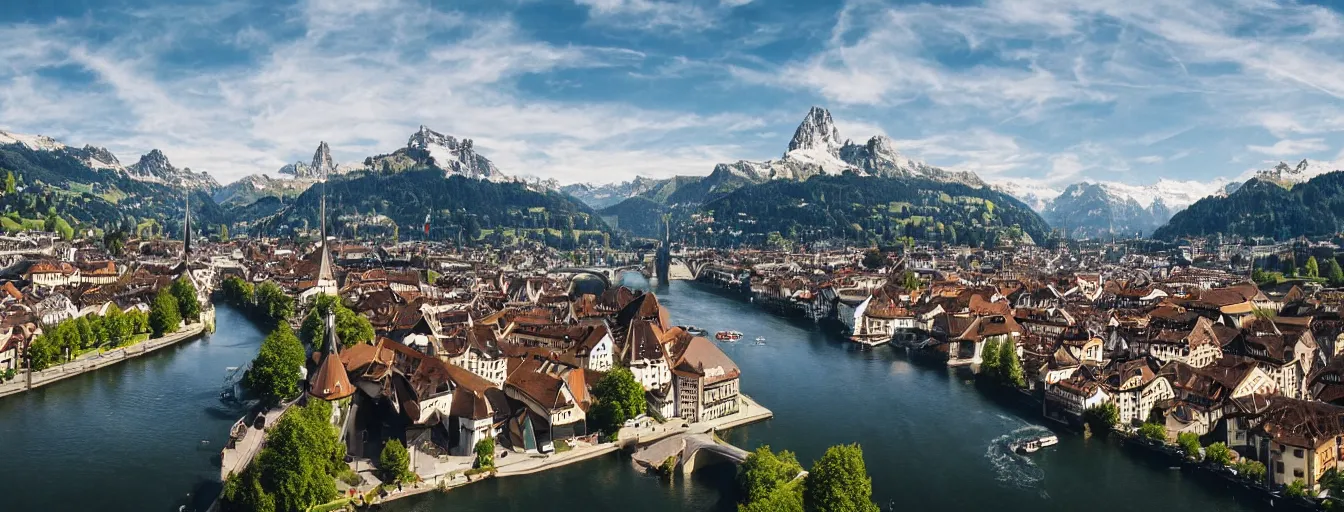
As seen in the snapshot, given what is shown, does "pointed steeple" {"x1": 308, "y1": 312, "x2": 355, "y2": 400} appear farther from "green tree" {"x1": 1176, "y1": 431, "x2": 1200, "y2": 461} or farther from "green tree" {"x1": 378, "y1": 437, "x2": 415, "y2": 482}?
"green tree" {"x1": 1176, "y1": 431, "x2": 1200, "y2": 461}

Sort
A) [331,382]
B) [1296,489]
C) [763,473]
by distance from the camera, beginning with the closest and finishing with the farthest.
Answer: [763,473] < [1296,489] < [331,382]

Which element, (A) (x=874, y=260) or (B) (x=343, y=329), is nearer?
(B) (x=343, y=329)

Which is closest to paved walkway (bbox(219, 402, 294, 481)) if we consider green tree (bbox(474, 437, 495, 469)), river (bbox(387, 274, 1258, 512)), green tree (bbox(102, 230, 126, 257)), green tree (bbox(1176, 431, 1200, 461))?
river (bbox(387, 274, 1258, 512))

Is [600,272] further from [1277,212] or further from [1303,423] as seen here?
[1277,212]

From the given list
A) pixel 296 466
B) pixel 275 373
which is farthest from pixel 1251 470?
pixel 275 373

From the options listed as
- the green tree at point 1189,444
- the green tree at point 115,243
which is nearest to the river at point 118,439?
the green tree at point 1189,444

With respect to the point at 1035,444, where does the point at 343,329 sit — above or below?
above

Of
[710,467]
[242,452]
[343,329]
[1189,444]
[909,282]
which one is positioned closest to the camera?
[242,452]
